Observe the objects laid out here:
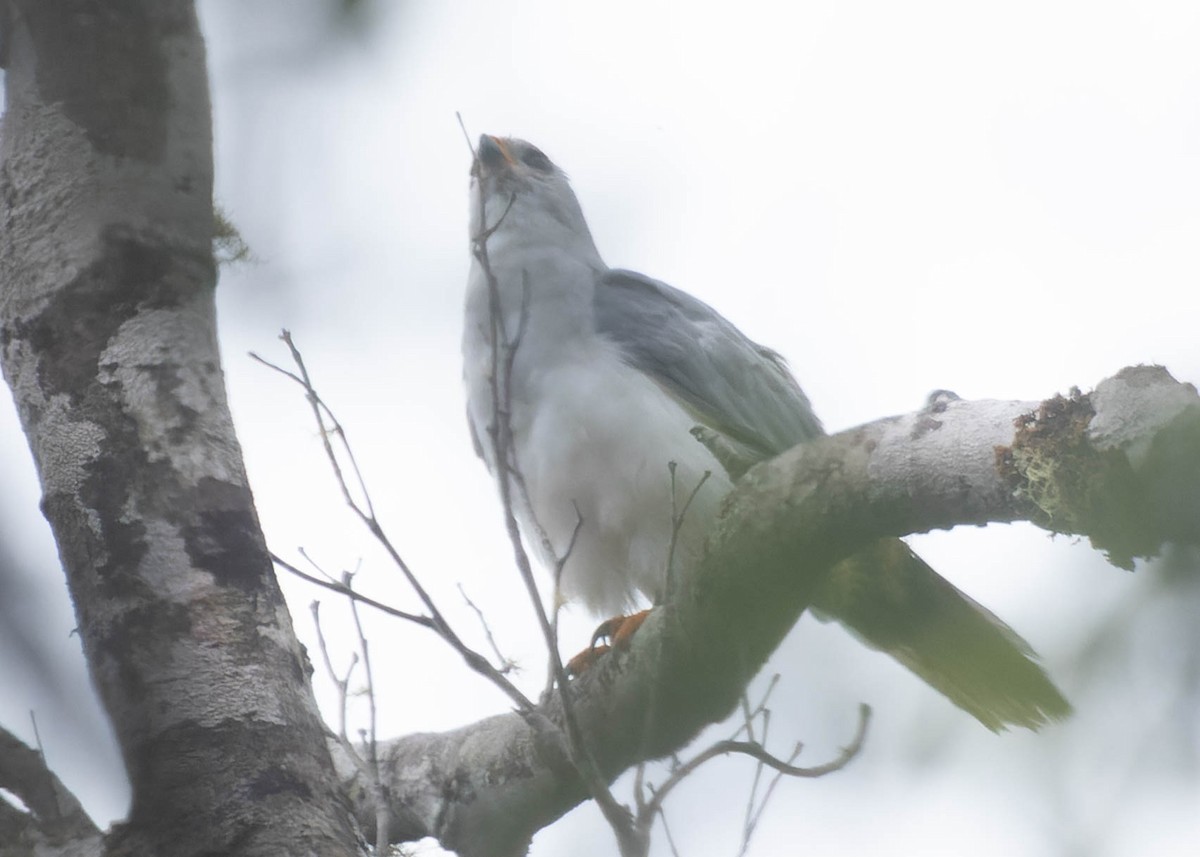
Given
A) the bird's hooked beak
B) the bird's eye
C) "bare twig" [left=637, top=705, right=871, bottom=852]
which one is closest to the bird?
the bird's hooked beak

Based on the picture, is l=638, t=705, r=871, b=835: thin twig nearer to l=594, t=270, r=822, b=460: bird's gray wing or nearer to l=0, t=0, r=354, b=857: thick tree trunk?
l=0, t=0, r=354, b=857: thick tree trunk

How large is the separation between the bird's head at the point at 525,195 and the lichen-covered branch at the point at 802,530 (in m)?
2.38

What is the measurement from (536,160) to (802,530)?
11.8 ft

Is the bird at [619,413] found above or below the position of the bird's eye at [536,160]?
below

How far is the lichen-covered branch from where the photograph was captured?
58.2 inches

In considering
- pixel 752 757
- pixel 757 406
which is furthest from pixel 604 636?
pixel 752 757

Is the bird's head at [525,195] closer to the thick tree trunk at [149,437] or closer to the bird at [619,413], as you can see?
the bird at [619,413]

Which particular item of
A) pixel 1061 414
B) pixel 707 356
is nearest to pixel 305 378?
pixel 1061 414

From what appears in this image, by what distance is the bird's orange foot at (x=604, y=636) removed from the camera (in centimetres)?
373

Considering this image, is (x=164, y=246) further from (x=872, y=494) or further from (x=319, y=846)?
(x=872, y=494)

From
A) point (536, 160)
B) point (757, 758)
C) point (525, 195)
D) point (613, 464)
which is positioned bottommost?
point (757, 758)

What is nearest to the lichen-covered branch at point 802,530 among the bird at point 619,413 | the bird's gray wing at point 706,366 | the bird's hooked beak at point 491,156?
the bird at point 619,413

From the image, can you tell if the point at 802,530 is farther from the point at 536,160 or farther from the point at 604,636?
the point at 536,160

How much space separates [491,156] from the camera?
5.40 m
